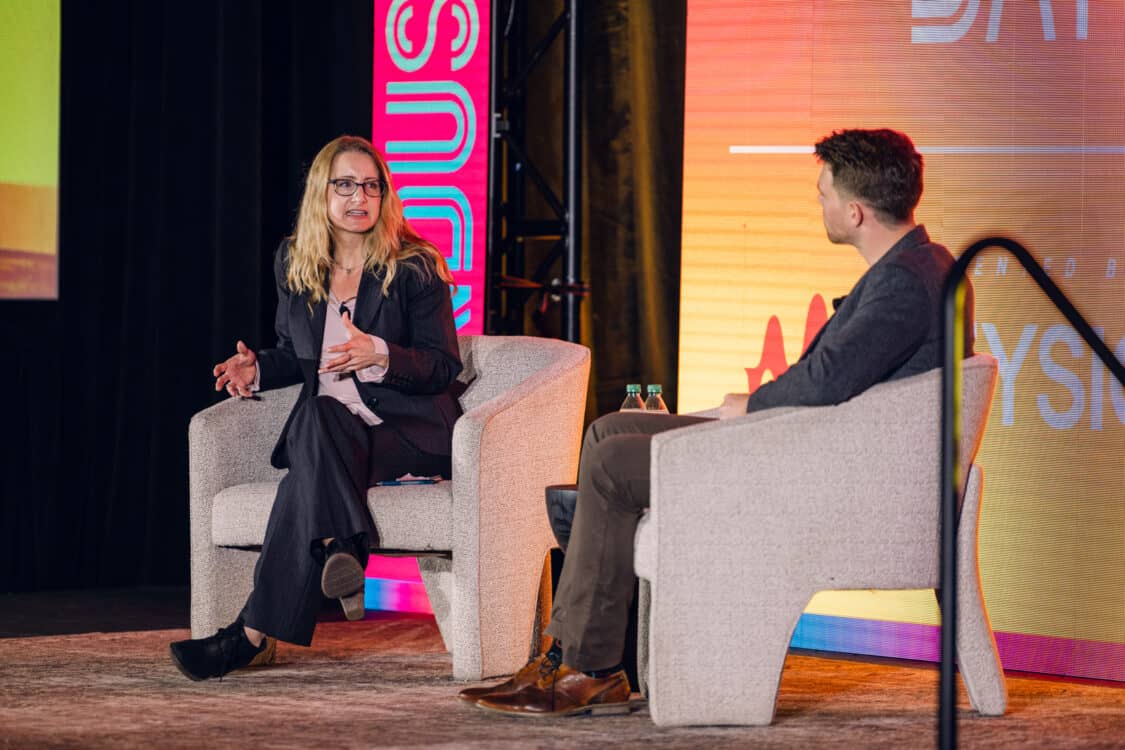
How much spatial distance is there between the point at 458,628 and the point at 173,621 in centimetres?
139

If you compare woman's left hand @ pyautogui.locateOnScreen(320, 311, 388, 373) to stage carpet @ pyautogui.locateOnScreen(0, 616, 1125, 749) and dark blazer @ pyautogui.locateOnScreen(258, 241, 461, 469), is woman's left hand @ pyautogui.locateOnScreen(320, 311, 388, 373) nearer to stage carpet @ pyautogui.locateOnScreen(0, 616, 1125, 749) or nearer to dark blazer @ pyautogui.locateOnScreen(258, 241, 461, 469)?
dark blazer @ pyautogui.locateOnScreen(258, 241, 461, 469)

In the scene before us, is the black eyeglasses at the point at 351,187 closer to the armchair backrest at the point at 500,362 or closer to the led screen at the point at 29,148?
the armchair backrest at the point at 500,362

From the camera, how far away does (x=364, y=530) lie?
10.7ft

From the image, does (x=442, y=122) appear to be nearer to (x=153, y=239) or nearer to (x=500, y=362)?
(x=500, y=362)

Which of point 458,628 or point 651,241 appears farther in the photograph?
point 651,241

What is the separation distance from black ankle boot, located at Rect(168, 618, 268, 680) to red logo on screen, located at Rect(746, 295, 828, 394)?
1558 mm

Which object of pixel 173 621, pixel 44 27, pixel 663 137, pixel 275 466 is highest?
pixel 44 27

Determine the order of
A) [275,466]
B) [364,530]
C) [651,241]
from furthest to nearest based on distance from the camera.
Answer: [651,241] → [275,466] → [364,530]

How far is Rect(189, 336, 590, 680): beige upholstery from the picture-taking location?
11.0ft

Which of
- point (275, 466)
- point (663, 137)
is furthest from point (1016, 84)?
point (275, 466)

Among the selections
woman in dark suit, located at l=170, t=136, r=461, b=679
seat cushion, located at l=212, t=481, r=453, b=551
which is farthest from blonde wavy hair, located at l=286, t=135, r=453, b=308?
seat cushion, located at l=212, t=481, r=453, b=551

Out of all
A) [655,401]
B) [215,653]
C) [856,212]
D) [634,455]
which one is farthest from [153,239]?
[856,212]

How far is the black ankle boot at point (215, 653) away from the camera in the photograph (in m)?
3.27

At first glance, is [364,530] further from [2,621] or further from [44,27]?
[44,27]
